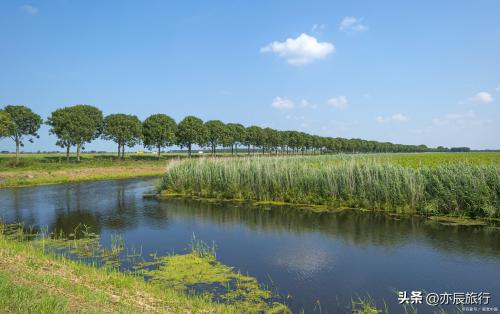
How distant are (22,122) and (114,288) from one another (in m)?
55.1

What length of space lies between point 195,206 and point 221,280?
45.4 feet

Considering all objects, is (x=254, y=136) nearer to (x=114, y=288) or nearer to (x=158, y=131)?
(x=158, y=131)

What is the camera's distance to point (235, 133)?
8512cm

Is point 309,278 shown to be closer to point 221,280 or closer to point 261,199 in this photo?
point 221,280

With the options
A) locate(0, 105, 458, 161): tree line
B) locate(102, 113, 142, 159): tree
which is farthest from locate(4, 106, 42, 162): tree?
locate(102, 113, 142, 159): tree

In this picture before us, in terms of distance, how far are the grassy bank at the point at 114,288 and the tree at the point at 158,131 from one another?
5641 cm

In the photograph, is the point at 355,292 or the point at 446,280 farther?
the point at 446,280

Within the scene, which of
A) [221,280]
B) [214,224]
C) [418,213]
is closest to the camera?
[221,280]

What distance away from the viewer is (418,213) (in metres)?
19.0

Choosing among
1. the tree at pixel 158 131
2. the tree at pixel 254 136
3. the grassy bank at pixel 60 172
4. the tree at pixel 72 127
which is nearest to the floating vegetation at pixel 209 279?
the grassy bank at pixel 60 172

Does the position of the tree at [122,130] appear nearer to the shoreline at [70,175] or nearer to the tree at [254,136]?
the shoreline at [70,175]

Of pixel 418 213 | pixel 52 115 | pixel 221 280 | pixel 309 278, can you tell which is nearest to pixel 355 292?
pixel 309 278

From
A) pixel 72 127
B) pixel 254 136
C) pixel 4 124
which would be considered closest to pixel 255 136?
pixel 254 136

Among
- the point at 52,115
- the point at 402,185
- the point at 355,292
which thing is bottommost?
the point at 355,292
